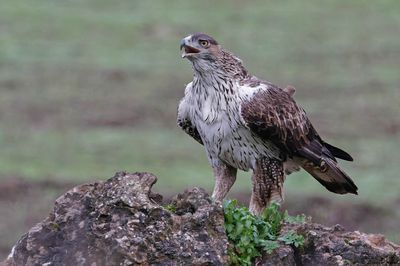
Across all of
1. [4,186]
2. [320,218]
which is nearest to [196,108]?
[320,218]

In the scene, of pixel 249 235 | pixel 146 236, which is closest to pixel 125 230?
pixel 146 236

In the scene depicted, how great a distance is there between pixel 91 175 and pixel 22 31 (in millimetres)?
13611

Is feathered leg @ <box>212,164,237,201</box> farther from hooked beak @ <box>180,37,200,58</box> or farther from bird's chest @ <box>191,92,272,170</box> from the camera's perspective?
hooked beak @ <box>180,37,200,58</box>

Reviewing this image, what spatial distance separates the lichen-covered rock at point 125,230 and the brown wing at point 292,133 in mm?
2333

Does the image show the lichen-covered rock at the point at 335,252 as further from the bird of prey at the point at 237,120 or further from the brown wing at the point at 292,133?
the brown wing at the point at 292,133

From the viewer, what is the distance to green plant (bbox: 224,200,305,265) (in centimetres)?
729

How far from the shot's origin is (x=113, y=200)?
7.18 metres

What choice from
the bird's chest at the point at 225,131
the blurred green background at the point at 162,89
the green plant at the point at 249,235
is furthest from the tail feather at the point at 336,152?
the blurred green background at the point at 162,89

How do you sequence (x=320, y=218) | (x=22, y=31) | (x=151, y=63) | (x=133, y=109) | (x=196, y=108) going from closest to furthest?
(x=196, y=108) < (x=320, y=218) < (x=133, y=109) < (x=151, y=63) < (x=22, y=31)

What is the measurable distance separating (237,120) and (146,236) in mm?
2802

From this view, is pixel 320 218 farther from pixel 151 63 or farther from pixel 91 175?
pixel 151 63

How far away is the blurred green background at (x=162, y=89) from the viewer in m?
19.2

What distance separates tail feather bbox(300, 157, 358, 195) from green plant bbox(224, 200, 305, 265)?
2718mm

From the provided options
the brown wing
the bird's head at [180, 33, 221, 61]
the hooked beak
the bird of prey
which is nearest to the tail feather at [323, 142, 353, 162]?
the brown wing
